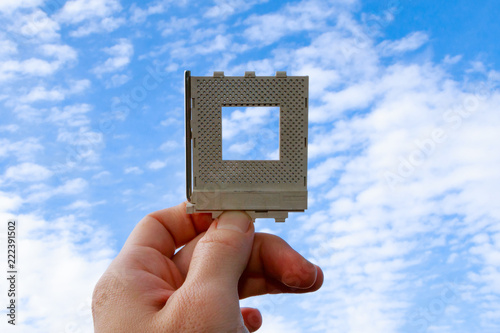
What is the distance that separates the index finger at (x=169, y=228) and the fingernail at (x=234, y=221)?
491 millimetres

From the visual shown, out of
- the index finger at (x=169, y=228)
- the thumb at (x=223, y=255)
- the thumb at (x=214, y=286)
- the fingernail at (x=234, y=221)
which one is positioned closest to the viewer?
the thumb at (x=214, y=286)

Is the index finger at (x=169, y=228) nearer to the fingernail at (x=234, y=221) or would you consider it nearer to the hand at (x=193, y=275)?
the hand at (x=193, y=275)

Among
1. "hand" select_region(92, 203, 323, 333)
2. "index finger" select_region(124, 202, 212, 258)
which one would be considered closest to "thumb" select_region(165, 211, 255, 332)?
"hand" select_region(92, 203, 323, 333)

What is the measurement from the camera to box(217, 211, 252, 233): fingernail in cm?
508

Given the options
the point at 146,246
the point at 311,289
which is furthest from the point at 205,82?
the point at 311,289

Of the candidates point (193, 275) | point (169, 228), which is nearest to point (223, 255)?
point (193, 275)

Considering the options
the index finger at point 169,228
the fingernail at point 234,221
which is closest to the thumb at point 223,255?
the fingernail at point 234,221

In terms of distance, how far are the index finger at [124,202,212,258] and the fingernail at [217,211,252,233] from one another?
491 millimetres

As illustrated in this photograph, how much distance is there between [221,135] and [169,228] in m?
1.33

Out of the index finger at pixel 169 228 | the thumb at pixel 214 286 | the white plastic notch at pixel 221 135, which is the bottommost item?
the thumb at pixel 214 286

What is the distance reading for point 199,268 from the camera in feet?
14.5

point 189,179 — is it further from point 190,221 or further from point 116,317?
point 116,317

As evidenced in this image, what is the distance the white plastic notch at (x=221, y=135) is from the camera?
18.8 ft

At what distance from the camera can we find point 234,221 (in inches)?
205
